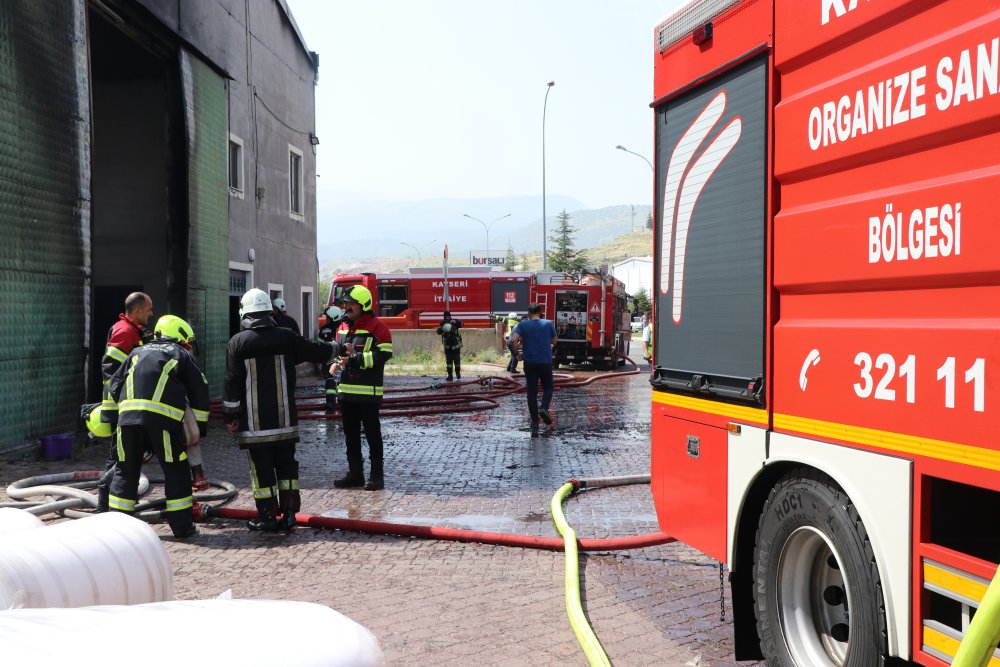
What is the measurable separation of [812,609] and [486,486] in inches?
216

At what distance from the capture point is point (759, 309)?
3.93 metres

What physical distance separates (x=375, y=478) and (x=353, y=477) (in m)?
0.26

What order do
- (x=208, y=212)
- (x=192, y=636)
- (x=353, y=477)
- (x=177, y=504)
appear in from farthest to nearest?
(x=208, y=212)
(x=353, y=477)
(x=177, y=504)
(x=192, y=636)

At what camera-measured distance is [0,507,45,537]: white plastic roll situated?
3816 mm

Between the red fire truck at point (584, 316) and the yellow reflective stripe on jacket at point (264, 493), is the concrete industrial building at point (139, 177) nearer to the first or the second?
the yellow reflective stripe on jacket at point (264, 493)

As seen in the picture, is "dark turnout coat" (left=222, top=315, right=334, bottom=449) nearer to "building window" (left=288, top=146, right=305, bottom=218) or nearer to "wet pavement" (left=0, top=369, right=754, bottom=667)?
"wet pavement" (left=0, top=369, right=754, bottom=667)

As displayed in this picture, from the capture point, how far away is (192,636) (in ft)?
5.92

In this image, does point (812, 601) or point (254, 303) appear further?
point (254, 303)

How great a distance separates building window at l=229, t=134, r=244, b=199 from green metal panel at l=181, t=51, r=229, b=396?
1.27 metres

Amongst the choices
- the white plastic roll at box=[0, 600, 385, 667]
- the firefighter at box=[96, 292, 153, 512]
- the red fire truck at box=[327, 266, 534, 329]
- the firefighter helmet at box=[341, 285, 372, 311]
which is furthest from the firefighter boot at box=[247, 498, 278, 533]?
the red fire truck at box=[327, 266, 534, 329]

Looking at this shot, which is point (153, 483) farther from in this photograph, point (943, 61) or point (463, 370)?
point (463, 370)

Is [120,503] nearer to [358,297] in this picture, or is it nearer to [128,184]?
[358,297]

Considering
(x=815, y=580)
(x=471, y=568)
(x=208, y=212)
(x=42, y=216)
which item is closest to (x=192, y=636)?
(x=815, y=580)

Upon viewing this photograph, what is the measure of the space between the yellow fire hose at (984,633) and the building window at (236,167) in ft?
55.0
